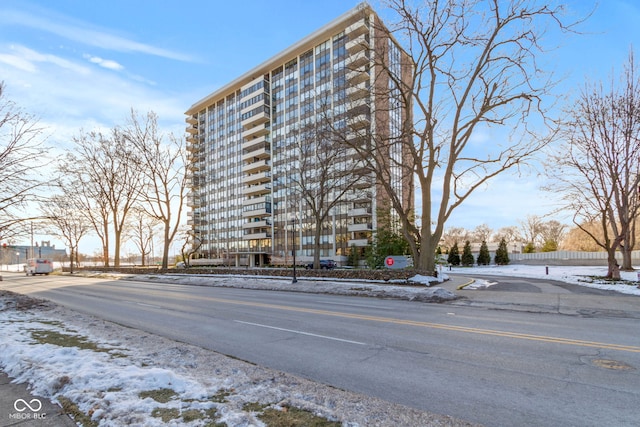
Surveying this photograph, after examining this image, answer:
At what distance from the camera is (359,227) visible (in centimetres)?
5525

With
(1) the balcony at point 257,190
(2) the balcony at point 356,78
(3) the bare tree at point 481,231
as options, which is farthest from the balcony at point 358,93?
(3) the bare tree at point 481,231

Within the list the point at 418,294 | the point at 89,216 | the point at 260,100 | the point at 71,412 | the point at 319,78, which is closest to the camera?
the point at 71,412

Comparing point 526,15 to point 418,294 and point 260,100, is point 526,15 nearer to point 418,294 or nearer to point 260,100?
point 418,294

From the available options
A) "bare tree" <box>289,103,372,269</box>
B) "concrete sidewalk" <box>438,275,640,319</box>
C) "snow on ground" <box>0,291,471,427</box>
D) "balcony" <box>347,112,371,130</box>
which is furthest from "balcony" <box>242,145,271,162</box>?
"snow on ground" <box>0,291,471,427</box>

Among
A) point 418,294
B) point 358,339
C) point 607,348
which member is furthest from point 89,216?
point 607,348

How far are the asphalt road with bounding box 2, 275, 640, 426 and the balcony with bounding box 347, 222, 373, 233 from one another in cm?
4217

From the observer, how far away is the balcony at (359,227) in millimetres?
54419

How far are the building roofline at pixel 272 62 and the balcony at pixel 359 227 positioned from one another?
99.4 feet

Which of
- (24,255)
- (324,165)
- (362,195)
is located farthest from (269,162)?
(24,255)

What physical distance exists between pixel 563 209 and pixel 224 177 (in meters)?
69.9

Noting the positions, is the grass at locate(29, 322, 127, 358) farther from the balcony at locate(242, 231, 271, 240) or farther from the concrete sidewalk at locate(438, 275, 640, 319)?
the balcony at locate(242, 231, 271, 240)

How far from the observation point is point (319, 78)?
62.3 metres

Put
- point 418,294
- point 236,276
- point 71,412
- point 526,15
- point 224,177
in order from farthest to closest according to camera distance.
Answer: point 224,177
point 236,276
point 526,15
point 418,294
point 71,412

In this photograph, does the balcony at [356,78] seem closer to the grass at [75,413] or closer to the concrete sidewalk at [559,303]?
the concrete sidewalk at [559,303]
